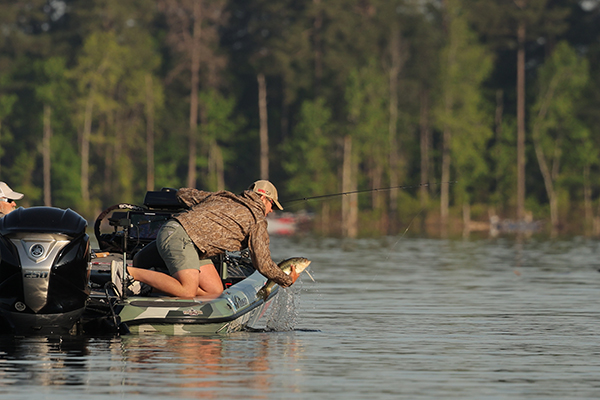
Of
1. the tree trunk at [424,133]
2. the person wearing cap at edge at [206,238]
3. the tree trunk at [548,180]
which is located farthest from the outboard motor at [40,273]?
the tree trunk at [424,133]

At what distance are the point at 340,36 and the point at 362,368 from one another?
72.0 metres

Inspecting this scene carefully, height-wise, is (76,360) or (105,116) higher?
(105,116)

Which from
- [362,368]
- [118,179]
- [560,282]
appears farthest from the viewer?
[118,179]

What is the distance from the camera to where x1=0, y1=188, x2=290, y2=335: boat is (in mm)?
12234

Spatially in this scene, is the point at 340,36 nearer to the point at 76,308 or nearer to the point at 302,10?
the point at 302,10

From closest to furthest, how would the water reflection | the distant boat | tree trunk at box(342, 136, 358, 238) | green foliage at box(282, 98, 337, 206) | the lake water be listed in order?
the lake water < the water reflection < the distant boat < tree trunk at box(342, 136, 358, 238) < green foliage at box(282, 98, 337, 206)

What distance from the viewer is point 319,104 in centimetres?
7794

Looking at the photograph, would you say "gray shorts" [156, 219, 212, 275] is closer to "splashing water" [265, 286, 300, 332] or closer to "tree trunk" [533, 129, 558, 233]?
"splashing water" [265, 286, 300, 332]

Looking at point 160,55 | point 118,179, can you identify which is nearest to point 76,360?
point 118,179

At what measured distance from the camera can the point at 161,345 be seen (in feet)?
41.2

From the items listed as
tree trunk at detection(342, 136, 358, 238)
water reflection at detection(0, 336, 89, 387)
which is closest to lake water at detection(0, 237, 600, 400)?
water reflection at detection(0, 336, 89, 387)

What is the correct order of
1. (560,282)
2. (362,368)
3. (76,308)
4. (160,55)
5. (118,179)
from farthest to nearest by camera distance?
1. (160,55)
2. (118,179)
3. (560,282)
4. (76,308)
5. (362,368)

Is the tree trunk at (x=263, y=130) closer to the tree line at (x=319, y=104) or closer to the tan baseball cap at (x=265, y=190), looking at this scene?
the tree line at (x=319, y=104)

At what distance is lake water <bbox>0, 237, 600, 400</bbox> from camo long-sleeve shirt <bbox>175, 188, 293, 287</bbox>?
2.92ft
